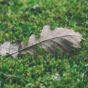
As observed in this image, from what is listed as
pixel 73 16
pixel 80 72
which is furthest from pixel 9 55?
pixel 73 16

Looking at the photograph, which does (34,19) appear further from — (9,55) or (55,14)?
(9,55)

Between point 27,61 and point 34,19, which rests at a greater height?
point 34,19

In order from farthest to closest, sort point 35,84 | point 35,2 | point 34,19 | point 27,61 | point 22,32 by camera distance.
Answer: point 35,2
point 34,19
point 22,32
point 27,61
point 35,84

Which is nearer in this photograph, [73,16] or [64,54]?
[64,54]

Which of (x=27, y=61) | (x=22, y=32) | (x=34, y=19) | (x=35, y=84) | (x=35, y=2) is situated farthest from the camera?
(x=35, y=2)

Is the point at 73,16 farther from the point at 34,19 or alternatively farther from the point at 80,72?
the point at 80,72

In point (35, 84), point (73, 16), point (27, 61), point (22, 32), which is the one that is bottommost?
point (35, 84)
